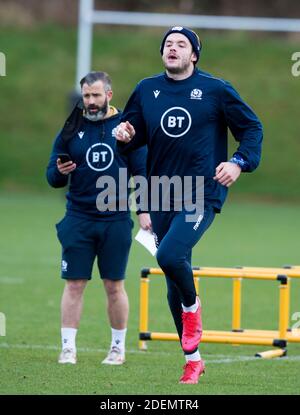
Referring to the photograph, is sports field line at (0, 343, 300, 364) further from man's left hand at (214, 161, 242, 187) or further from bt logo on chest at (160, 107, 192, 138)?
bt logo on chest at (160, 107, 192, 138)

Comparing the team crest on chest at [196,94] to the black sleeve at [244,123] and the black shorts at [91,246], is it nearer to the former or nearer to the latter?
the black sleeve at [244,123]

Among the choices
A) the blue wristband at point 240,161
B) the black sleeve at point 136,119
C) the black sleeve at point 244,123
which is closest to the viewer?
the blue wristband at point 240,161

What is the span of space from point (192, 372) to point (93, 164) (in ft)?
6.16

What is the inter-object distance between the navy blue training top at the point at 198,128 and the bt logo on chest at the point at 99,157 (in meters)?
0.83

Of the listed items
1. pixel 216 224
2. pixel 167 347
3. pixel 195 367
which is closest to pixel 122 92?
pixel 216 224

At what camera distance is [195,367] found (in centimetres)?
755

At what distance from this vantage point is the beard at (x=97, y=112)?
846cm

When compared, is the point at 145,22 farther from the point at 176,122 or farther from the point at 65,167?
the point at 176,122

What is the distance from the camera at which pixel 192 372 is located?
7.52 meters

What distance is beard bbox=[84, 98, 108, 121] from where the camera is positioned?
846 cm

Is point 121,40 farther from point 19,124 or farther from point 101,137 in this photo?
point 101,137

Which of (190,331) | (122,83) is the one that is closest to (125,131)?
(190,331)

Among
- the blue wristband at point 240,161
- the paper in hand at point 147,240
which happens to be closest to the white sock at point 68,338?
the paper in hand at point 147,240

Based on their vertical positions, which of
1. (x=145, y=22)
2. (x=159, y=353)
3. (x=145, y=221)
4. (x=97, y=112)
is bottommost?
(x=159, y=353)
